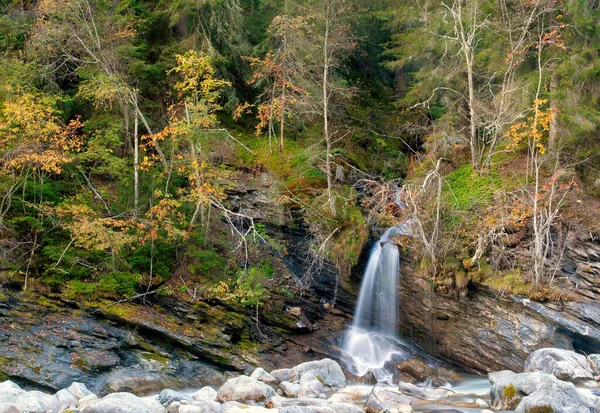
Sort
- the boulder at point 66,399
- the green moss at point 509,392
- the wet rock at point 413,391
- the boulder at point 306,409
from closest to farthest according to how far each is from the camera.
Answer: the boulder at point 306,409 → the boulder at point 66,399 → the green moss at point 509,392 → the wet rock at point 413,391

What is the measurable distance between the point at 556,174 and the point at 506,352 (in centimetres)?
427

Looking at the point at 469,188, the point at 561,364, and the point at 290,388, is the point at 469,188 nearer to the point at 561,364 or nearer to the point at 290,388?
the point at 561,364

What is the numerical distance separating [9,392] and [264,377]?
4371 millimetres

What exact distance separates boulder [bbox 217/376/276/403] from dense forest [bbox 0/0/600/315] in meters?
3.07

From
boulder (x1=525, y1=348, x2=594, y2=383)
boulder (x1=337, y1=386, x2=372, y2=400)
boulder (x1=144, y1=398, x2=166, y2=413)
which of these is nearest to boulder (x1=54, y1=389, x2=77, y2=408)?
boulder (x1=144, y1=398, x2=166, y2=413)

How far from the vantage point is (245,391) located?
356 inches

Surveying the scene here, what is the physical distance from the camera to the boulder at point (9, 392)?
7762mm

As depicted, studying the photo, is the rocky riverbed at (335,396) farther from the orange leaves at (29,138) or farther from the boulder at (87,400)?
the orange leaves at (29,138)

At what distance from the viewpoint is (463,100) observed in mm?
17938

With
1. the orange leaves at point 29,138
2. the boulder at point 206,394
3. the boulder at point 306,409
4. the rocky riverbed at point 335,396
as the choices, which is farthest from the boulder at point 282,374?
the orange leaves at point 29,138

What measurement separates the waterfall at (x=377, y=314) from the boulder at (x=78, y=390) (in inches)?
225

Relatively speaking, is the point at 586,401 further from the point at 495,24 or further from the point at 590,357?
the point at 495,24

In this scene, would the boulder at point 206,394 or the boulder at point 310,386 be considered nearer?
the boulder at point 206,394

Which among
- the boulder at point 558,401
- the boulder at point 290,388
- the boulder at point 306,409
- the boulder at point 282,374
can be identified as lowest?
the boulder at point 282,374
